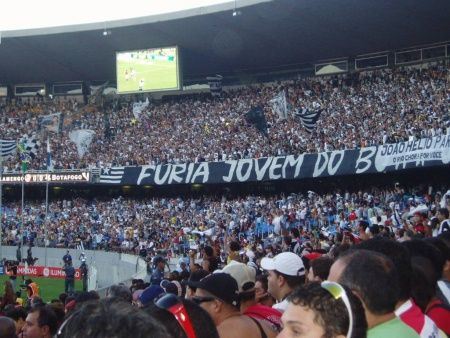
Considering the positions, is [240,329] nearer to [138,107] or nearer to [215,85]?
A: [215,85]

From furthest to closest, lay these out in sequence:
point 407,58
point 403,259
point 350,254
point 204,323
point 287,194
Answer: point 407,58
point 287,194
point 403,259
point 350,254
point 204,323

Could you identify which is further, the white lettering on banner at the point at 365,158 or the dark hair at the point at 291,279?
the white lettering on banner at the point at 365,158

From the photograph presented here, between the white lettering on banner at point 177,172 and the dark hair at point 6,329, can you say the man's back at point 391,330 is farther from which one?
the white lettering on banner at point 177,172

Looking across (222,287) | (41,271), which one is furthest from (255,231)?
(222,287)

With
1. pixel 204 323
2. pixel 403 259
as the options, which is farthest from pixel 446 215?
pixel 204 323

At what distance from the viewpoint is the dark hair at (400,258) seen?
3600mm

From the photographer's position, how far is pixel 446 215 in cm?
1222

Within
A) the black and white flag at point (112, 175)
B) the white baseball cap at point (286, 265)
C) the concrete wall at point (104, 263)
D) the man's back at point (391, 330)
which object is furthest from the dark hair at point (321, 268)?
the black and white flag at point (112, 175)

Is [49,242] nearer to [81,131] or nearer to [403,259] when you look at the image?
[81,131]

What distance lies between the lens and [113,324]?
5.82ft

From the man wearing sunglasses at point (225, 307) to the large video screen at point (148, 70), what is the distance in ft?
112

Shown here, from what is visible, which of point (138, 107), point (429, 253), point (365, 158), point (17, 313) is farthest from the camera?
point (138, 107)

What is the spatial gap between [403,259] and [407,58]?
34056mm

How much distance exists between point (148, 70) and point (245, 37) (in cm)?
625
